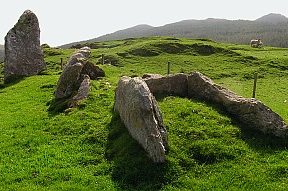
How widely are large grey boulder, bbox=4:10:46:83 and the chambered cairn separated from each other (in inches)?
942

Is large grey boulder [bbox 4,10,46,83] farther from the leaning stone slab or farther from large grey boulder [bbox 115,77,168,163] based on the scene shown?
large grey boulder [bbox 115,77,168,163]

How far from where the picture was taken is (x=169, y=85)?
83.6 ft

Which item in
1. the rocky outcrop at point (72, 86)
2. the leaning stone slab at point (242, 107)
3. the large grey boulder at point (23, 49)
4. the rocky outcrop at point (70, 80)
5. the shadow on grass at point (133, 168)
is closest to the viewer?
the shadow on grass at point (133, 168)

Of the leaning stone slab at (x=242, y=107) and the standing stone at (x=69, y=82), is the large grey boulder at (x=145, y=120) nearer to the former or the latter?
the leaning stone slab at (x=242, y=107)

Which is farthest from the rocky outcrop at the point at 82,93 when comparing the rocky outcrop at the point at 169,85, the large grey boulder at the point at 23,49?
the large grey boulder at the point at 23,49

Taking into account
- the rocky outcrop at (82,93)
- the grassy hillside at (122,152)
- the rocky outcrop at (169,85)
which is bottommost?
the grassy hillside at (122,152)

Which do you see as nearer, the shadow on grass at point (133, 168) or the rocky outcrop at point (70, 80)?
the shadow on grass at point (133, 168)

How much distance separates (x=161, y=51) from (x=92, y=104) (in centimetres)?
4042

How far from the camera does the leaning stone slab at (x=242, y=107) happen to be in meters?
21.0

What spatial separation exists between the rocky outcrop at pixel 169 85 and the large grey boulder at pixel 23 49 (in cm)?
2367

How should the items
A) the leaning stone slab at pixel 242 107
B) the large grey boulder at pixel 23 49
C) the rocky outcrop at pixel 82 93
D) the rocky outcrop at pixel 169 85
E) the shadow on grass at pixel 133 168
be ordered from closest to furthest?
1. the shadow on grass at pixel 133 168
2. the leaning stone slab at pixel 242 107
3. the rocky outcrop at pixel 169 85
4. the rocky outcrop at pixel 82 93
5. the large grey boulder at pixel 23 49

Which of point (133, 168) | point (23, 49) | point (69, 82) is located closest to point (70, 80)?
point (69, 82)

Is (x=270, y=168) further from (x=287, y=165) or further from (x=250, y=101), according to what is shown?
(x=250, y=101)

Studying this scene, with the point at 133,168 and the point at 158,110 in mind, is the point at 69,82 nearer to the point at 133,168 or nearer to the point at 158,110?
the point at 158,110
